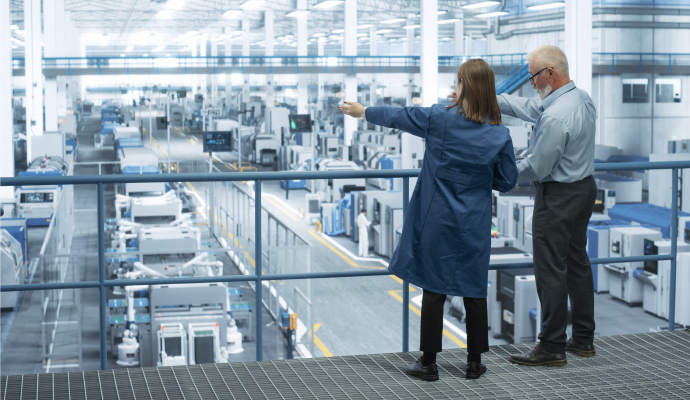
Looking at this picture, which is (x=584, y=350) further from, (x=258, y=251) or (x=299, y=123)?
(x=299, y=123)

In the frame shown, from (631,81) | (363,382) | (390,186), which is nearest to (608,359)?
(363,382)

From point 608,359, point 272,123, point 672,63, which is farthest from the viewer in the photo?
point 272,123

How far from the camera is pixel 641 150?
1139 inches

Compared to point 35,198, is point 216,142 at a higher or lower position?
higher

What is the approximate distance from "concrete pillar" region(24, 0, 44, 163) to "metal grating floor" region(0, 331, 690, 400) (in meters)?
22.4

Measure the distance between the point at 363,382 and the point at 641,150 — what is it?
27437mm

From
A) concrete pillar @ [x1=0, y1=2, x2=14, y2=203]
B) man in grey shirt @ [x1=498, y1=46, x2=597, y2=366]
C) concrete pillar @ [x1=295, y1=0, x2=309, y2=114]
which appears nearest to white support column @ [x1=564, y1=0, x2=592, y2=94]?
man in grey shirt @ [x1=498, y1=46, x2=597, y2=366]

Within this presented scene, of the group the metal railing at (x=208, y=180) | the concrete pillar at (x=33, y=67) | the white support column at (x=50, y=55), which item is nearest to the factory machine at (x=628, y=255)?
the metal railing at (x=208, y=180)

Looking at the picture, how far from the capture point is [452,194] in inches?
137

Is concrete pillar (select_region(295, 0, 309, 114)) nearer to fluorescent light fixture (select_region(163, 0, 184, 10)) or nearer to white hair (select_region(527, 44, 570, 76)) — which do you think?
fluorescent light fixture (select_region(163, 0, 184, 10))

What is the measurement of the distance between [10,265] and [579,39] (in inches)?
439

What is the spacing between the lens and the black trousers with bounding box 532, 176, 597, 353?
3.79 m

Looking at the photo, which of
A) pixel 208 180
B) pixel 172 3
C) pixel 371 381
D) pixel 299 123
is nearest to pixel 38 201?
pixel 299 123

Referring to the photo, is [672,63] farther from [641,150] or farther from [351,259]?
[351,259]
